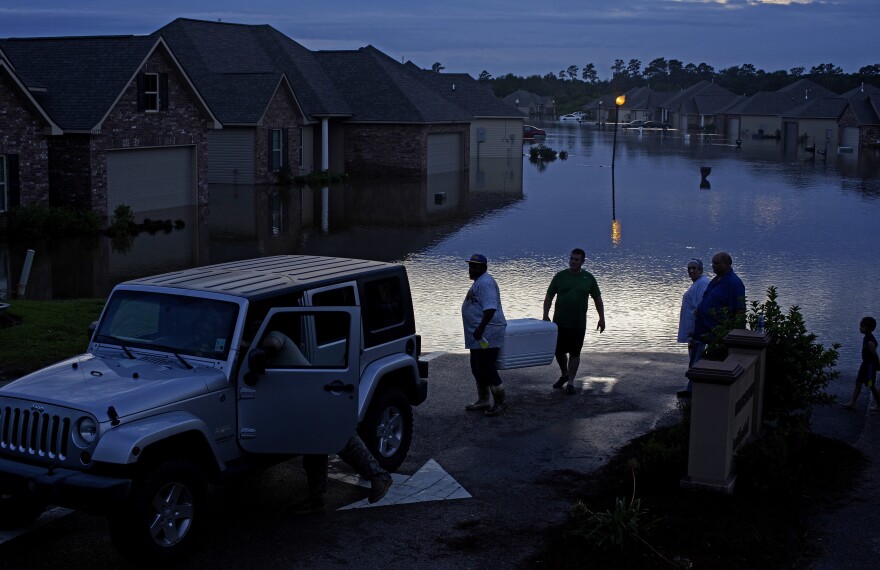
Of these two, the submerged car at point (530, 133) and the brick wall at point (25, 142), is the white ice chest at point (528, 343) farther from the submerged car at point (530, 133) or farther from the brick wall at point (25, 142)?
the submerged car at point (530, 133)

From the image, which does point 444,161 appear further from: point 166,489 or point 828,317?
point 166,489

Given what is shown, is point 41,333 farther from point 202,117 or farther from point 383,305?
point 202,117

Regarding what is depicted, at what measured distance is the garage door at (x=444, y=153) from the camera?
2250 inches

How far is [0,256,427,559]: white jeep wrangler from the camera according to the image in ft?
24.3

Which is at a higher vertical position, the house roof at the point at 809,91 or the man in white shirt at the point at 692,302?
the house roof at the point at 809,91

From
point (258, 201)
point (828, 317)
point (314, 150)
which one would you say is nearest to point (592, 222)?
point (258, 201)

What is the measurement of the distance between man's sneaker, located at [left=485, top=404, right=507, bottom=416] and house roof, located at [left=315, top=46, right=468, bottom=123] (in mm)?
42693

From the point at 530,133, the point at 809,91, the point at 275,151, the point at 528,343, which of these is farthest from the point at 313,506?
the point at 809,91

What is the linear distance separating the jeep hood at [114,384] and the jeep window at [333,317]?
1.11 meters

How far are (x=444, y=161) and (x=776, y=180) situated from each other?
17.6 m

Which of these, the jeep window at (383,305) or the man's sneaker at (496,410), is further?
the man's sneaker at (496,410)

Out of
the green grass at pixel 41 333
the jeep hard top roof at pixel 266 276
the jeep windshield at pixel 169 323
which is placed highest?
the jeep hard top roof at pixel 266 276

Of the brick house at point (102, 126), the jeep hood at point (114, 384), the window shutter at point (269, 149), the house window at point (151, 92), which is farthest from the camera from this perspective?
the window shutter at point (269, 149)

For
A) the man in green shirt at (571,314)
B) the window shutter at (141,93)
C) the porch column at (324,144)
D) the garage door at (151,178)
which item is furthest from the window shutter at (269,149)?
the man in green shirt at (571,314)
